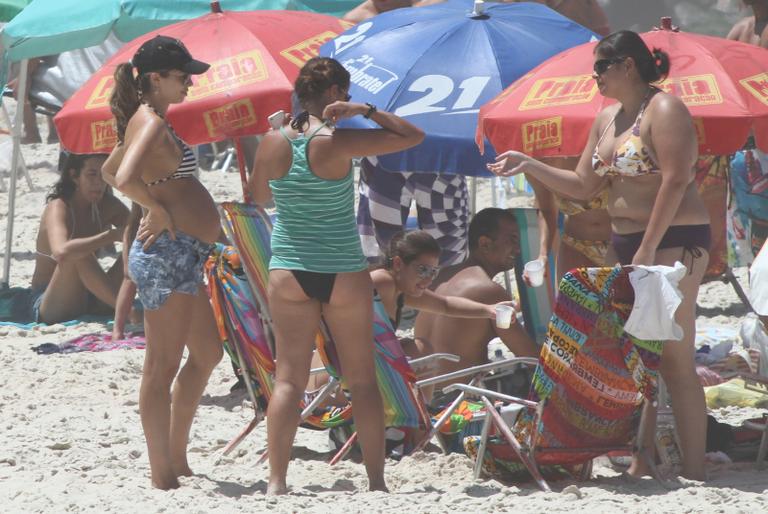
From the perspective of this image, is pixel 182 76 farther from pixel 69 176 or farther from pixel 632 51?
pixel 69 176

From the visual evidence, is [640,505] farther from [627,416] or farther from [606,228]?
[606,228]

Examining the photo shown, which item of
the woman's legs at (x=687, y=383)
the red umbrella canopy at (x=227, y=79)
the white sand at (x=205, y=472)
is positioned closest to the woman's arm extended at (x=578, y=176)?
the woman's legs at (x=687, y=383)

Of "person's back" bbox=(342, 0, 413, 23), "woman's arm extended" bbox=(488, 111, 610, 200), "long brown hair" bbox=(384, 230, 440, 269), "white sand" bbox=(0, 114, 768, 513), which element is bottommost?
"white sand" bbox=(0, 114, 768, 513)

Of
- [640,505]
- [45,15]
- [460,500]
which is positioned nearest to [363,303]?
[460,500]

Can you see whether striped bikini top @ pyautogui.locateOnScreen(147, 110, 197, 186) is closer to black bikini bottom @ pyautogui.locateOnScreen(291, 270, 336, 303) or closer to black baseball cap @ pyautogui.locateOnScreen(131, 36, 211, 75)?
black baseball cap @ pyautogui.locateOnScreen(131, 36, 211, 75)

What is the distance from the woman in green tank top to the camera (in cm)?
439

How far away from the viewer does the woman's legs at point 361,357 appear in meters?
4.48

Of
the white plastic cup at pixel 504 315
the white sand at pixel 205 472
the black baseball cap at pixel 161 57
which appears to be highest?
the black baseball cap at pixel 161 57

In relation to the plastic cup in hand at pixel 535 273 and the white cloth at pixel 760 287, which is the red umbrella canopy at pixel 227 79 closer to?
the plastic cup in hand at pixel 535 273

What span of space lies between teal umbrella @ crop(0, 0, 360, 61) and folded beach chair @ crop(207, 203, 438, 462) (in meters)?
3.94

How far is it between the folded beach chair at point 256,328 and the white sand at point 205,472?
0.26 metres

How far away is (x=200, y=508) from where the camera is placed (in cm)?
436

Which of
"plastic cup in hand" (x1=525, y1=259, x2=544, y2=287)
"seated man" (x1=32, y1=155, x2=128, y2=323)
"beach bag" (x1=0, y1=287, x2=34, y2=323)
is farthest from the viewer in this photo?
"beach bag" (x1=0, y1=287, x2=34, y2=323)

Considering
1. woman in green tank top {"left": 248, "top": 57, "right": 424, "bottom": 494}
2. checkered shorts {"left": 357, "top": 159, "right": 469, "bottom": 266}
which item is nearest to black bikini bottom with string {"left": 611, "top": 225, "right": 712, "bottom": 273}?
woman in green tank top {"left": 248, "top": 57, "right": 424, "bottom": 494}
